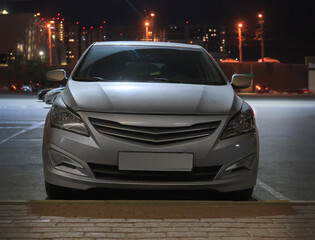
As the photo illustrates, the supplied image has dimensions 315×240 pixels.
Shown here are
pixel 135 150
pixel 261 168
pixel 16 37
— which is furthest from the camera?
pixel 16 37

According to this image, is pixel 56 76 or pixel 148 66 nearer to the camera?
pixel 148 66

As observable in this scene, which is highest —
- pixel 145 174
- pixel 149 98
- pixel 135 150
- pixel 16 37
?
pixel 16 37

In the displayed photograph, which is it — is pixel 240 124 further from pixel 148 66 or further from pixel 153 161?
pixel 148 66

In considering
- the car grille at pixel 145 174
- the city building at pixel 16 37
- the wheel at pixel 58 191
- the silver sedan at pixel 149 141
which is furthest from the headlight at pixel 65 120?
the city building at pixel 16 37

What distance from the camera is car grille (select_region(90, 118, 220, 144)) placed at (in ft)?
16.0

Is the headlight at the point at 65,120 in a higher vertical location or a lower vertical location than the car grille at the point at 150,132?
higher

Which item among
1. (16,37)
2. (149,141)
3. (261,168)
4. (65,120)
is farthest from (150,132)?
(16,37)

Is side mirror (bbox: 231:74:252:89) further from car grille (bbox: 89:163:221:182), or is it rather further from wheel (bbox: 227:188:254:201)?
car grille (bbox: 89:163:221:182)

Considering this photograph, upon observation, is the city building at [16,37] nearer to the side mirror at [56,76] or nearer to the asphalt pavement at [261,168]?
the asphalt pavement at [261,168]

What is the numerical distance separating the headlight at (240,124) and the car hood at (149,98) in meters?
0.08

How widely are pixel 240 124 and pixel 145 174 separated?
0.99 m

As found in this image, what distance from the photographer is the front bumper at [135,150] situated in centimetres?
486

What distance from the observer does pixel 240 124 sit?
5.20m

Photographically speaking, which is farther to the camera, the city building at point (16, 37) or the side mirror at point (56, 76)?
the city building at point (16, 37)
